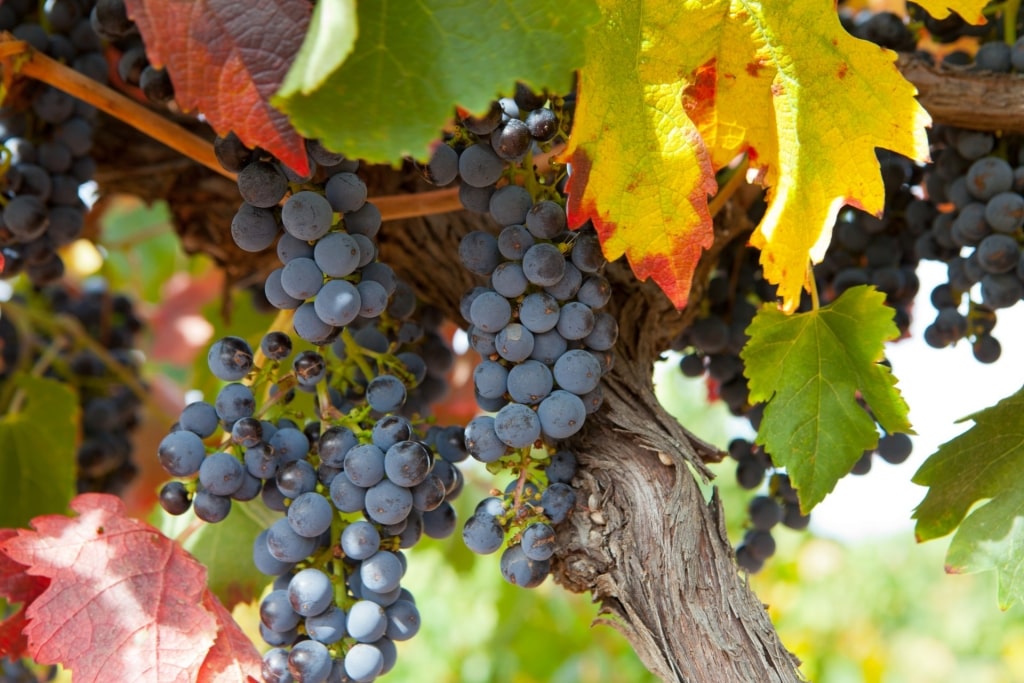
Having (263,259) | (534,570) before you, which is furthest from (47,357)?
(534,570)

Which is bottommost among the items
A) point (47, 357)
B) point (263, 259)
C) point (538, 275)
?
point (47, 357)

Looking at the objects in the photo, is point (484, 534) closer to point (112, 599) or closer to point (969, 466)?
point (112, 599)

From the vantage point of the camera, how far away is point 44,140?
3.33 ft

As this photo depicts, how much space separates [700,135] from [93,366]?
3.84ft

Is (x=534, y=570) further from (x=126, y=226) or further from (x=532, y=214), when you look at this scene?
(x=126, y=226)

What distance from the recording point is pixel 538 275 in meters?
0.68

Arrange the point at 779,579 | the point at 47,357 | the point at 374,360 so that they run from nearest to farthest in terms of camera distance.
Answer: the point at 374,360, the point at 47,357, the point at 779,579

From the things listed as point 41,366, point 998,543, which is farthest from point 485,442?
point 41,366

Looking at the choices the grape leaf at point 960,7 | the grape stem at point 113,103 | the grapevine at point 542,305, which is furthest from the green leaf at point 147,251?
the grape leaf at point 960,7

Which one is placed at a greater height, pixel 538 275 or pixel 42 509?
pixel 538 275

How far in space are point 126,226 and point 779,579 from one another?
2.10m

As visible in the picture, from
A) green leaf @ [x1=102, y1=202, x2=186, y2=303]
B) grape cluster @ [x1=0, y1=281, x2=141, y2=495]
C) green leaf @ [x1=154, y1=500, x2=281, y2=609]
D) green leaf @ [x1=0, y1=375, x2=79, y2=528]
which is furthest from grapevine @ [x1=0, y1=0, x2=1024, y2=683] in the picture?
green leaf @ [x1=102, y1=202, x2=186, y2=303]

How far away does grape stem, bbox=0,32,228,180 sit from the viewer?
896 mm

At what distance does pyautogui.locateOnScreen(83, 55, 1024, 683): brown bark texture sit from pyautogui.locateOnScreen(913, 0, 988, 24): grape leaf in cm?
18
